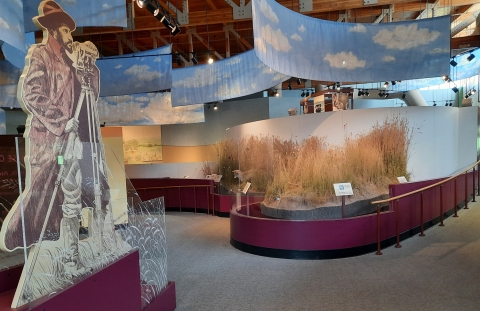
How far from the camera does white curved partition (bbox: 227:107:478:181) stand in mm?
6336

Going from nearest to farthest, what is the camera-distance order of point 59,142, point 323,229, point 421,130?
point 59,142 → point 323,229 → point 421,130

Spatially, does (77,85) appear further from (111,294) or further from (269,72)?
(269,72)

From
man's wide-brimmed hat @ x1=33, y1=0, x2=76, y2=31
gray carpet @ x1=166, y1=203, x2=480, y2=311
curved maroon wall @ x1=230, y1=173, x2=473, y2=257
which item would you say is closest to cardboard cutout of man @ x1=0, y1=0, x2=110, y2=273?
man's wide-brimmed hat @ x1=33, y1=0, x2=76, y2=31

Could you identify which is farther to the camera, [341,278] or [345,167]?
[345,167]

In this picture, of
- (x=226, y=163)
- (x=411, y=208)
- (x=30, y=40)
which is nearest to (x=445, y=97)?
(x=226, y=163)

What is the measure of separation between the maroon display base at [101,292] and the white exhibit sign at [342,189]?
9.54 feet

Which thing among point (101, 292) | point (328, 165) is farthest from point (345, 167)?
point (101, 292)

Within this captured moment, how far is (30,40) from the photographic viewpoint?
6.05m

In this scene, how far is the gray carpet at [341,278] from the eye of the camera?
11.0 ft

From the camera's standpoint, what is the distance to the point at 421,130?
6586mm

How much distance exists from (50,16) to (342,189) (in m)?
4.10

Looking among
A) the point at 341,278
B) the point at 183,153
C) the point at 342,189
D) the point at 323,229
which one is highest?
the point at 183,153

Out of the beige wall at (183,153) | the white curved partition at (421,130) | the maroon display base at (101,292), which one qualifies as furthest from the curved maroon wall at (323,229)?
the beige wall at (183,153)

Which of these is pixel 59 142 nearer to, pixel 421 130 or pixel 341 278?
pixel 341 278
